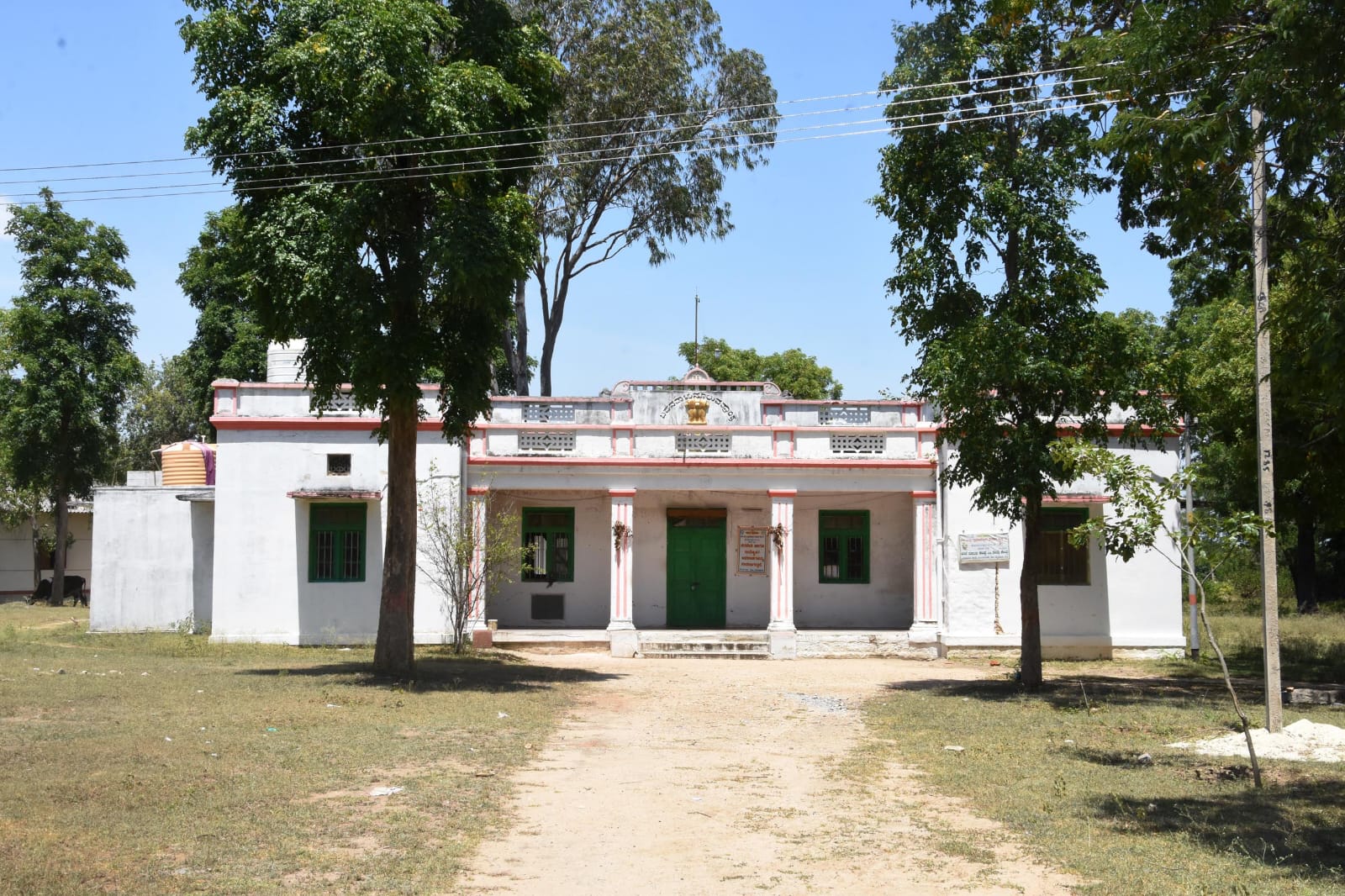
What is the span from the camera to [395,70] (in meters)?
14.3

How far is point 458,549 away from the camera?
2055 cm

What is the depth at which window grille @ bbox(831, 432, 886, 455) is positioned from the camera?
74.5ft

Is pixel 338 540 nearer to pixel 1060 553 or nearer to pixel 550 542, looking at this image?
pixel 550 542

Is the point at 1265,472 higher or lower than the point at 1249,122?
lower

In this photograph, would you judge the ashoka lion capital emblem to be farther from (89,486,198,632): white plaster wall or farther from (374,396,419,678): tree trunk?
(89,486,198,632): white plaster wall

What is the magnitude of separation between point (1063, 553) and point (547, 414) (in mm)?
9628

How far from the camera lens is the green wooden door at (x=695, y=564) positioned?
24.3 meters

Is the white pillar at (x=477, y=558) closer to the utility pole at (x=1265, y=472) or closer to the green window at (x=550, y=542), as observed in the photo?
the green window at (x=550, y=542)

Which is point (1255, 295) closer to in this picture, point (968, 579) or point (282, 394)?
point (968, 579)

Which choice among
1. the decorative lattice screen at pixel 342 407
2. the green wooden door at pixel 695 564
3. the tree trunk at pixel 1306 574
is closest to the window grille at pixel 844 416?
the green wooden door at pixel 695 564

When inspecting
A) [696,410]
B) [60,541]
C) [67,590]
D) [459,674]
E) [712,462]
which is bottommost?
[67,590]

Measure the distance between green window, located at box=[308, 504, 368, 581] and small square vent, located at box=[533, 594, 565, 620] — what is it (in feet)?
12.4

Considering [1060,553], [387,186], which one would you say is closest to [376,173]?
[387,186]

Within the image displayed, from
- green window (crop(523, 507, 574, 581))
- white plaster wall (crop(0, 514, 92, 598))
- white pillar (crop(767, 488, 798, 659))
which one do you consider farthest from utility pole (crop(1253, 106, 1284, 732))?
white plaster wall (crop(0, 514, 92, 598))
